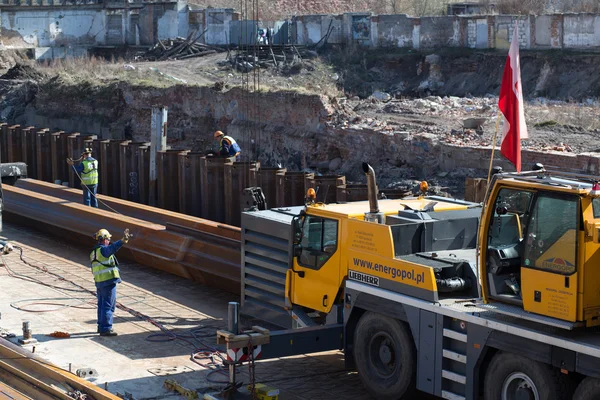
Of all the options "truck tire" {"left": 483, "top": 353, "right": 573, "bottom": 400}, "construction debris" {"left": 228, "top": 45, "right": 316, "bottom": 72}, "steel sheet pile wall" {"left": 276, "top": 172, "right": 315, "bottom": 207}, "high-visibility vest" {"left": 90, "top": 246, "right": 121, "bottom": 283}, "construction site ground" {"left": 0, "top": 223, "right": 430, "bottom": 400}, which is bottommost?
"construction site ground" {"left": 0, "top": 223, "right": 430, "bottom": 400}

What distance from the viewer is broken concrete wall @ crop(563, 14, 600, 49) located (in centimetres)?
3359

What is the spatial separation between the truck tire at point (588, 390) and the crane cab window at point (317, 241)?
11.2 feet

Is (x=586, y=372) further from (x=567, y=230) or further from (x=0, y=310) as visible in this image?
(x=0, y=310)

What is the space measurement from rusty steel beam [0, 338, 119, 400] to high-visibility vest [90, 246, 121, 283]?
1.38m

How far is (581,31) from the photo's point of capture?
33938mm

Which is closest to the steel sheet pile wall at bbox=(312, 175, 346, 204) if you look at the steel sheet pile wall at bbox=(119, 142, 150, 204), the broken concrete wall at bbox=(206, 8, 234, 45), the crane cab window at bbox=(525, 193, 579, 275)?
the steel sheet pile wall at bbox=(119, 142, 150, 204)

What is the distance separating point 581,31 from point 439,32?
6288 mm

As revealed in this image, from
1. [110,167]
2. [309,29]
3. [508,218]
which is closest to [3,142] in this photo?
[110,167]

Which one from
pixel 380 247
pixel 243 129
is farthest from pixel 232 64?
pixel 380 247

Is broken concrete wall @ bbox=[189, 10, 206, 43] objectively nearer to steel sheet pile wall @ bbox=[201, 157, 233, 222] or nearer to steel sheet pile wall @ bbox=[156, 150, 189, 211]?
steel sheet pile wall @ bbox=[156, 150, 189, 211]

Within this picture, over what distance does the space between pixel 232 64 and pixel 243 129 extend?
11.6 m

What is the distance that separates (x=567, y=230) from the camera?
8023 millimetres

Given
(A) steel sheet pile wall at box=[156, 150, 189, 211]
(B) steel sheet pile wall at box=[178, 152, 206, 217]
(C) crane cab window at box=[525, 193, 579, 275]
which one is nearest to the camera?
(C) crane cab window at box=[525, 193, 579, 275]

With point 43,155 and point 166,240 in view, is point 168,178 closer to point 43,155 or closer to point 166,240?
point 166,240
